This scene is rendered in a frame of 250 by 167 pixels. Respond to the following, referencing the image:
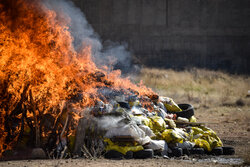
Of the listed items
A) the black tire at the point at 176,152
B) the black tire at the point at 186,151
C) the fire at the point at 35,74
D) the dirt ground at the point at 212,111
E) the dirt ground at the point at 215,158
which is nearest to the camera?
the dirt ground at the point at 215,158

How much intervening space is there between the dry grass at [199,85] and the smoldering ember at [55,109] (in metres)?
11.3

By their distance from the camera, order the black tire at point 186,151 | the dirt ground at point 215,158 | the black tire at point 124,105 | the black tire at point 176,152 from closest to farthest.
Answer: the dirt ground at point 215,158
the black tire at point 176,152
the black tire at point 186,151
the black tire at point 124,105

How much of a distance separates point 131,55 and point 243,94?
11.9 m

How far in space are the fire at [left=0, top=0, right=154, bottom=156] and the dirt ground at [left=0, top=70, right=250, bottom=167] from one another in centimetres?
110

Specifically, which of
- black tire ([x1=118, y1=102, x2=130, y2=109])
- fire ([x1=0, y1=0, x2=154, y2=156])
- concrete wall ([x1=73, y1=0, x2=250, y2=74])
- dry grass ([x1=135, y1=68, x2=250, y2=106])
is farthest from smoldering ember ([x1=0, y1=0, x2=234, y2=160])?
concrete wall ([x1=73, y1=0, x2=250, y2=74])

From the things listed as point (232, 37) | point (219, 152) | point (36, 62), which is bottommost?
point (219, 152)

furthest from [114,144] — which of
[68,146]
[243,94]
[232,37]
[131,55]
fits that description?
[232,37]

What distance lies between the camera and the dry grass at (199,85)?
19.6 m

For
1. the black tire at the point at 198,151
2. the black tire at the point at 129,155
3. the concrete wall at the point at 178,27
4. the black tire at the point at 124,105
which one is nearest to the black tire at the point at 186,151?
the black tire at the point at 198,151

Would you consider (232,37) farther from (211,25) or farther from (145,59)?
(145,59)

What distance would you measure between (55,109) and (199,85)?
18.4 metres

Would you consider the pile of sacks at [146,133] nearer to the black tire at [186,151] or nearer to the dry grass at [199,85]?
the black tire at [186,151]

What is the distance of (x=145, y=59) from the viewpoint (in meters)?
31.7

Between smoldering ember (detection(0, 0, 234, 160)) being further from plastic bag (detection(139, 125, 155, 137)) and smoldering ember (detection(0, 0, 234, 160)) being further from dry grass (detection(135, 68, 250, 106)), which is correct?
dry grass (detection(135, 68, 250, 106))
